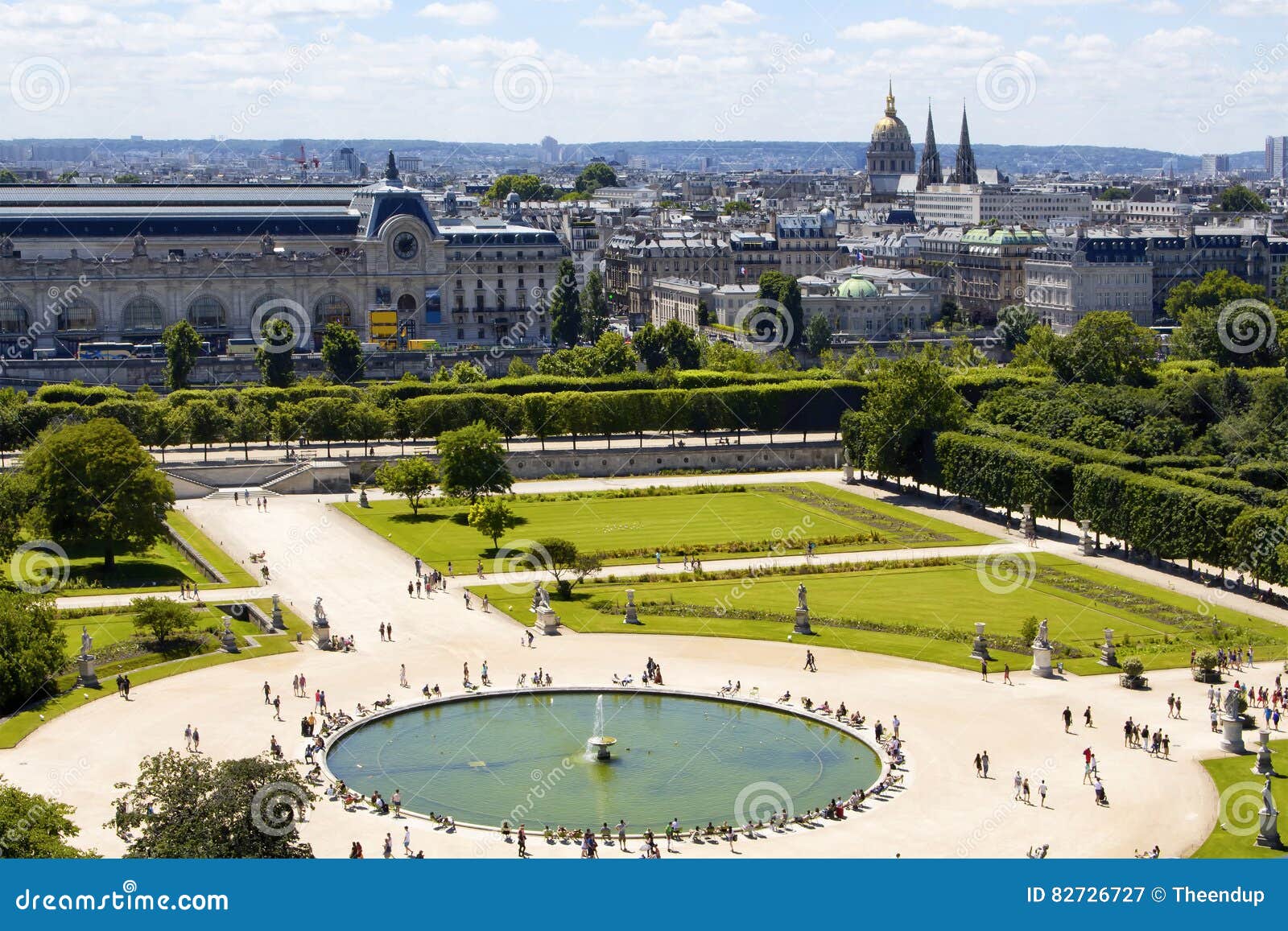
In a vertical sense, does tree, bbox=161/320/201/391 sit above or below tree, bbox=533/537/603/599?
above

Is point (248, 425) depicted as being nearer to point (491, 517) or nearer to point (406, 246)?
point (491, 517)

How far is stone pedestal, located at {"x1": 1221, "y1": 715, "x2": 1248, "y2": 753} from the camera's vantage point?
56.2 m

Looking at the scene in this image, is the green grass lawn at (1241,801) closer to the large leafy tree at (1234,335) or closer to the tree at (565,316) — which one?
the large leafy tree at (1234,335)

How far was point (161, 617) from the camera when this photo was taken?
6744cm

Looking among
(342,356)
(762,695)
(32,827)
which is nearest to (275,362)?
(342,356)

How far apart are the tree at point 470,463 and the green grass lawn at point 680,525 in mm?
1383

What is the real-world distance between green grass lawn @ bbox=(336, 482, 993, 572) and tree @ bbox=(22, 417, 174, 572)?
12.4m

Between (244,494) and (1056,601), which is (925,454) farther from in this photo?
(244,494)

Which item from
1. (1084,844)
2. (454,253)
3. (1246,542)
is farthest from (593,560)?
(454,253)

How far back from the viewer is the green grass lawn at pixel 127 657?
59.8 m

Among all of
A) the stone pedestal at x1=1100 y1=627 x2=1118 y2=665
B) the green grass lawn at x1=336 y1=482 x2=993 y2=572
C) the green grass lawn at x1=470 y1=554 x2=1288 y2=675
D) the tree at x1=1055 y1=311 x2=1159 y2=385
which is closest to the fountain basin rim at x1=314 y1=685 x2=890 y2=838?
the green grass lawn at x1=470 y1=554 x2=1288 y2=675

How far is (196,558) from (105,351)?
218ft

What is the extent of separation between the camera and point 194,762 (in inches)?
1732

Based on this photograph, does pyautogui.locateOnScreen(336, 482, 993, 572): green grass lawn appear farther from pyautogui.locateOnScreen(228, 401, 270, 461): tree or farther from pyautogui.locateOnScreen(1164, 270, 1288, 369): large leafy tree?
pyautogui.locateOnScreen(1164, 270, 1288, 369): large leafy tree
